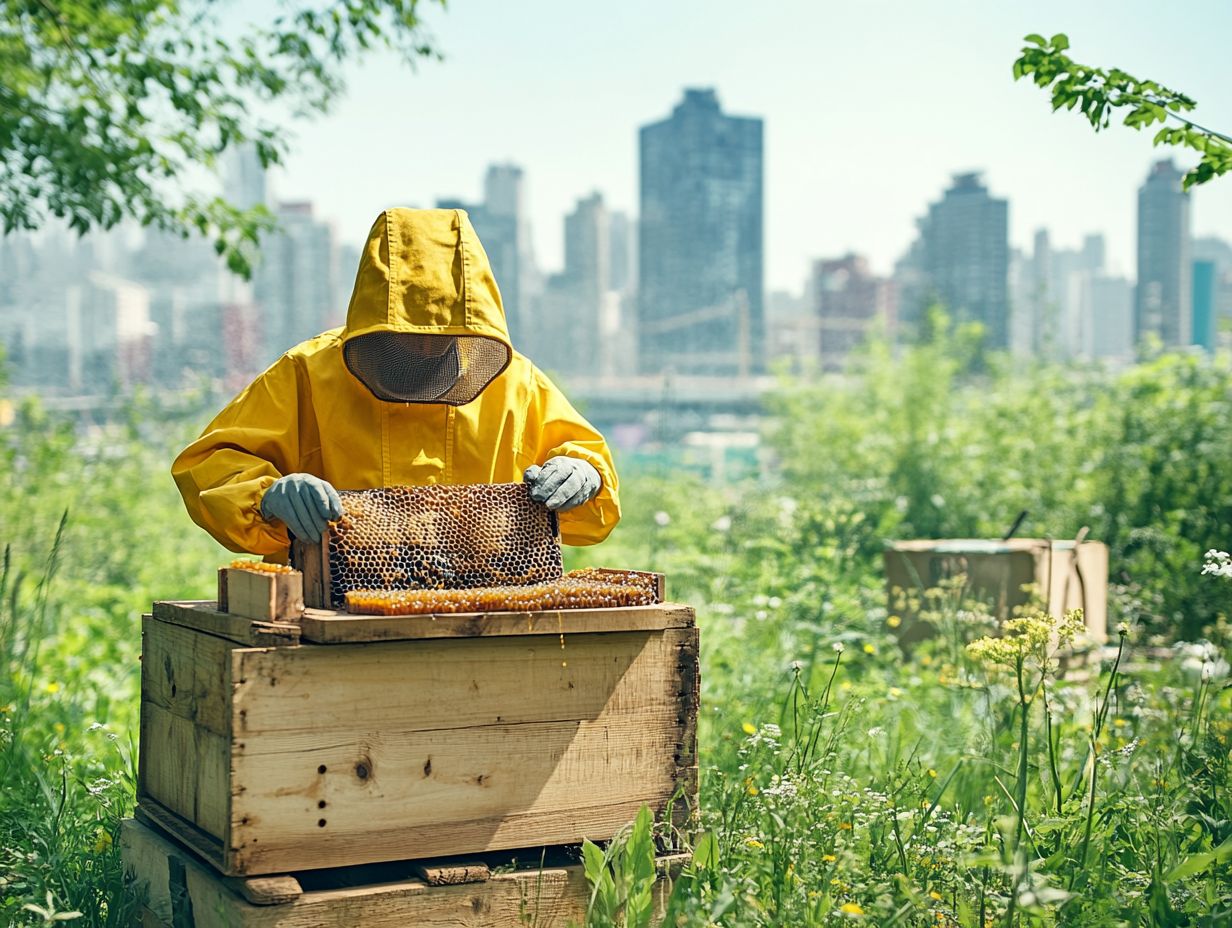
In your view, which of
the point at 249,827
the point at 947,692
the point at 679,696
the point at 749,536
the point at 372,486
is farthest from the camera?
the point at 749,536

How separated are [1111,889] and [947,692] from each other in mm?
2533

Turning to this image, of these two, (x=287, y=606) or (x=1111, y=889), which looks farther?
(x=1111, y=889)

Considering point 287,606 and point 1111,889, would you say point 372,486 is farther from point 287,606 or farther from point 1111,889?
point 1111,889

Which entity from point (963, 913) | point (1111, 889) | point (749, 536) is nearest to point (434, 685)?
point (963, 913)

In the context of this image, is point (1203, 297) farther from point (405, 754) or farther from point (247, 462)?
point (405, 754)

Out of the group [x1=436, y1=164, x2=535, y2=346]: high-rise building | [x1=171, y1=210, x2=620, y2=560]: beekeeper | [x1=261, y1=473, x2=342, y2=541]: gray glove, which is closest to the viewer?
[x1=261, y1=473, x2=342, y2=541]: gray glove

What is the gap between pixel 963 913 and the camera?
8.57 ft

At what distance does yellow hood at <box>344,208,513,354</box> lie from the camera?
117 inches

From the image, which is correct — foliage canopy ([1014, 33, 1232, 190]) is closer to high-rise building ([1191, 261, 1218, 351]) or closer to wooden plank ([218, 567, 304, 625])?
wooden plank ([218, 567, 304, 625])

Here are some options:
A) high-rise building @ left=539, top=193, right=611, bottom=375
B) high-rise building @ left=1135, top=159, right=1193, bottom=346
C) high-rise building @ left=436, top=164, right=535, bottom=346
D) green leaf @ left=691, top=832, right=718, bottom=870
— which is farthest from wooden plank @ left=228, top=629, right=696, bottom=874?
high-rise building @ left=539, top=193, right=611, bottom=375

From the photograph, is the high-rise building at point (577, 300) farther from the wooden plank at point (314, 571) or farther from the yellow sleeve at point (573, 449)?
the wooden plank at point (314, 571)

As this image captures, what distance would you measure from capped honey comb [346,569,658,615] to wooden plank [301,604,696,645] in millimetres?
24

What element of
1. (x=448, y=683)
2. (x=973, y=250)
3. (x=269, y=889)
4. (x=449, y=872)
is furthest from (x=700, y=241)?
(x=269, y=889)

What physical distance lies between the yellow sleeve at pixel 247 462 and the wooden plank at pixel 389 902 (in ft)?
2.42
